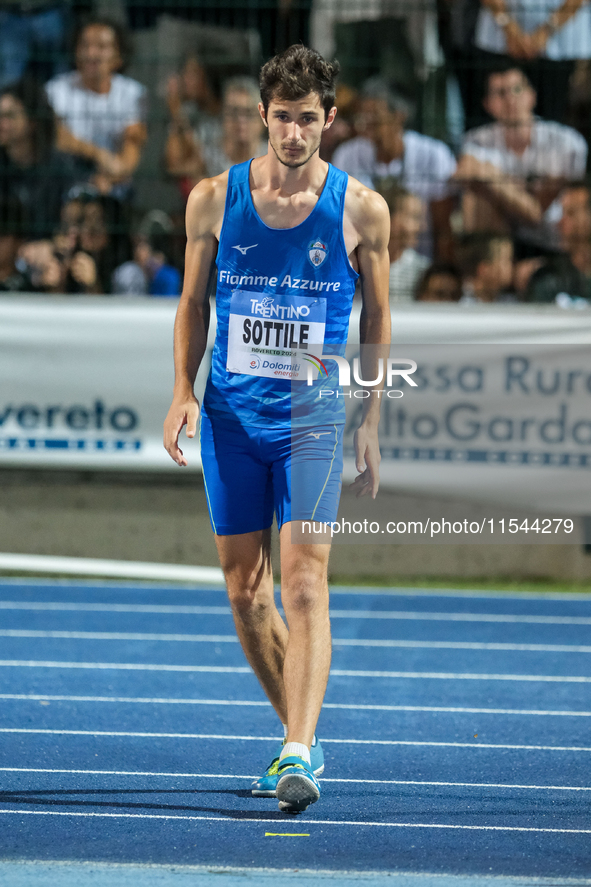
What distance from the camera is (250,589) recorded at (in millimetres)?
4031

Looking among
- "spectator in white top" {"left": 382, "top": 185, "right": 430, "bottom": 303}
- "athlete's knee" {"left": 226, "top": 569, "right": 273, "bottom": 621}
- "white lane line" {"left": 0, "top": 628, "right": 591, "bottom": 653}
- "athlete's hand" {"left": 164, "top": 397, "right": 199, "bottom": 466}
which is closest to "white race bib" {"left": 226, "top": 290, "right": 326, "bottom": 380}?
"athlete's hand" {"left": 164, "top": 397, "right": 199, "bottom": 466}

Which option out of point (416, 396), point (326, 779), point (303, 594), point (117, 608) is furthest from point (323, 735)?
point (416, 396)

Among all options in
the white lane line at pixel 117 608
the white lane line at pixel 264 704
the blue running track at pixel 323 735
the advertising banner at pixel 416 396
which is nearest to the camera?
the blue running track at pixel 323 735

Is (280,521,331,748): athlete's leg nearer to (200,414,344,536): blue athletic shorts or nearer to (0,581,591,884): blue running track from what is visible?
(200,414,344,536): blue athletic shorts

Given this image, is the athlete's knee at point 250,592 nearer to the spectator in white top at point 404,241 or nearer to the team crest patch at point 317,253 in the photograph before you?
the team crest patch at point 317,253

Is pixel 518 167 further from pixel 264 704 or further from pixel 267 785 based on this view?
pixel 267 785

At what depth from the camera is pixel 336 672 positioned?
249 inches

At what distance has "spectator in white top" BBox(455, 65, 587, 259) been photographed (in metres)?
8.59

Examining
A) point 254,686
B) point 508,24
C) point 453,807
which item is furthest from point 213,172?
point 453,807

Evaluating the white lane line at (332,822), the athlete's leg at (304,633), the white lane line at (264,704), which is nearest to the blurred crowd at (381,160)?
the white lane line at (264,704)

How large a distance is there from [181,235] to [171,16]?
5.27ft

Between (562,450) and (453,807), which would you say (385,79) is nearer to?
(562,450)

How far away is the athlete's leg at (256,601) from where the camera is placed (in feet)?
13.2

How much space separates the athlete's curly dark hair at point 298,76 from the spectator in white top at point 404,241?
4587 mm
